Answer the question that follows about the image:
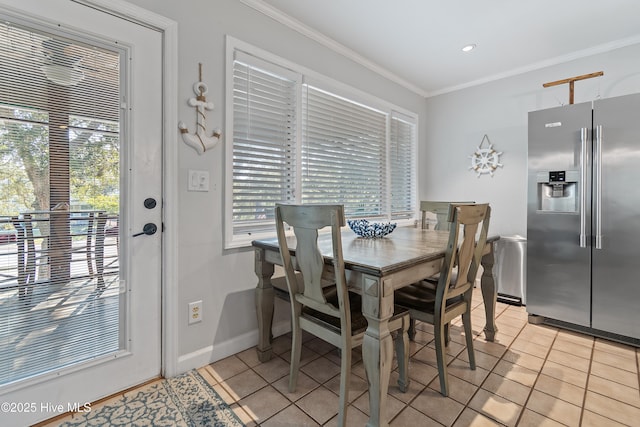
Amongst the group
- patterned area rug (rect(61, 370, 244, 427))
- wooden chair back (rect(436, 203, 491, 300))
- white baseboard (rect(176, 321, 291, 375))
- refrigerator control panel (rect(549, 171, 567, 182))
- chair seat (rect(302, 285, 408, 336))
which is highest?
refrigerator control panel (rect(549, 171, 567, 182))

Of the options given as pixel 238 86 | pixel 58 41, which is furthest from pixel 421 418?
pixel 58 41

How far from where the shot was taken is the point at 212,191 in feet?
6.37

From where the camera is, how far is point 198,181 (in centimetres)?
187

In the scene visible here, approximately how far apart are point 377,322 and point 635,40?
3504mm

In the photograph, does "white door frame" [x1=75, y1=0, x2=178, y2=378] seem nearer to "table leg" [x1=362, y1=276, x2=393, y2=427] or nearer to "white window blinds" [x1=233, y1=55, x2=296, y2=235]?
"white window blinds" [x1=233, y1=55, x2=296, y2=235]

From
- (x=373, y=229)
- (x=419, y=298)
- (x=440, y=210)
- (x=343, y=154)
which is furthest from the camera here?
(x=343, y=154)

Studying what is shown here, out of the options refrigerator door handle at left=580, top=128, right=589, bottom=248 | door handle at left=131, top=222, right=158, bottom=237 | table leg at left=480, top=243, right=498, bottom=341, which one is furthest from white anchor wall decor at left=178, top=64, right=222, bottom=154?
refrigerator door handle at left=580, top=128, right=589, bottom=248

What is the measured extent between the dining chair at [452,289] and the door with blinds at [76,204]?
154 centimetres

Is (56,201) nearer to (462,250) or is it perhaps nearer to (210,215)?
(210,215)

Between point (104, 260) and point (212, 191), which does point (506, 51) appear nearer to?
point (212, 191)

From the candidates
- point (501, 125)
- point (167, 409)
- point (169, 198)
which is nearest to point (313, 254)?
point (169, 198)

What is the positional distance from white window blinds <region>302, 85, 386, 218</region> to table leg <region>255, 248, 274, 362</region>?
794mm

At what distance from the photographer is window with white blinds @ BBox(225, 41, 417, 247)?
211 centimetres

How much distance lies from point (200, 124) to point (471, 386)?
2238mm
